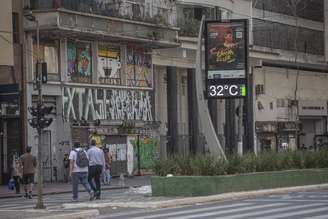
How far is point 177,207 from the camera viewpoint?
67.6 ft

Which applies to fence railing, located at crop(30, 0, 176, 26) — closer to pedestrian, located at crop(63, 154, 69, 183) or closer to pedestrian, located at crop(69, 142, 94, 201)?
pedestrian, located at crop(63, 154, 69, 183)

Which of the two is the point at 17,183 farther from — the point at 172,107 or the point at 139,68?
the point at 172,107

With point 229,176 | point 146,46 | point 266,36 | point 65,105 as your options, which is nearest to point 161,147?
point 146,46

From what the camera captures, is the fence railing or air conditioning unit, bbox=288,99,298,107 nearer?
the fence railing

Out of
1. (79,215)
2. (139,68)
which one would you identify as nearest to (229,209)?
(79,215)

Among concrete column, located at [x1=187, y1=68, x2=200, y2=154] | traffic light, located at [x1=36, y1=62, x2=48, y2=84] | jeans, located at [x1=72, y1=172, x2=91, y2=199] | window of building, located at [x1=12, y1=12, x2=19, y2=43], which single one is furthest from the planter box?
concrete column, located at [x1=187, y1=68, x2=200, y2=154]

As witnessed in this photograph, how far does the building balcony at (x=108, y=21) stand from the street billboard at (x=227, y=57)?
1314cm

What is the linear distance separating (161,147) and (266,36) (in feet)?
49.1

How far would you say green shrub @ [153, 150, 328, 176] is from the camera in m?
23.3

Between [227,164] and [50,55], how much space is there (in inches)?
793

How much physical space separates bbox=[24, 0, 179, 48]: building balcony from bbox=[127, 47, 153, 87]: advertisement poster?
1.25 metres

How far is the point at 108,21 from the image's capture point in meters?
42.1

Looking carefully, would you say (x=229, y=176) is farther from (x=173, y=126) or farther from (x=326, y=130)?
(x=326, y=130)

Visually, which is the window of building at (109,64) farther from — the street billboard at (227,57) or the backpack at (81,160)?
the backpack at (81,160)
